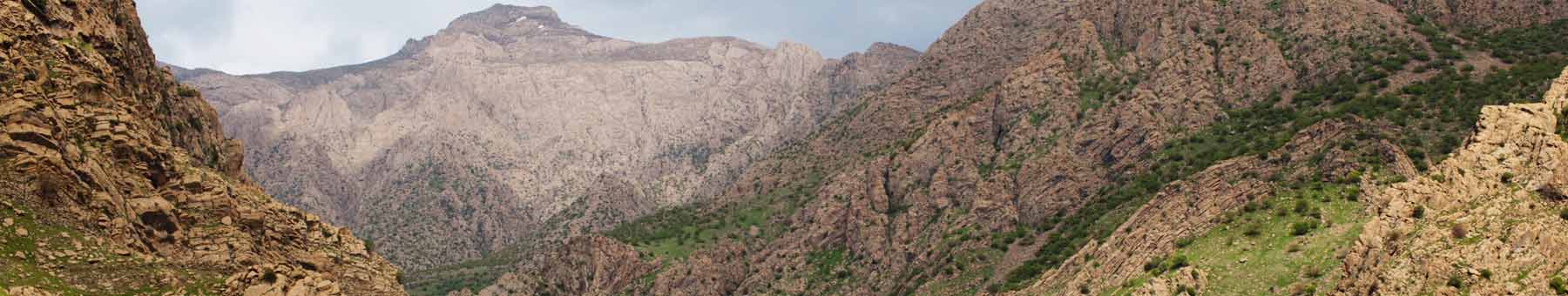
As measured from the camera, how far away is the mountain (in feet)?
122

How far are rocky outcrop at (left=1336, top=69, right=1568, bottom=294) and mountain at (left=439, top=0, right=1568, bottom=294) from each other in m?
0.09

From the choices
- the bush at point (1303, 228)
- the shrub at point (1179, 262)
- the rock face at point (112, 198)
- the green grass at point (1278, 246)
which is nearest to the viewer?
the rock face at point (112, 198)

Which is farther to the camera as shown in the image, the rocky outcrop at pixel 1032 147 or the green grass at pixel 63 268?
the rocky outcrop at pixel 1032 147

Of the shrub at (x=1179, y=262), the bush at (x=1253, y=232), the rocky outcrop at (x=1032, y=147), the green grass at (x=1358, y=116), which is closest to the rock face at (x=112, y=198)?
the shrub at (x=1179, y=262)

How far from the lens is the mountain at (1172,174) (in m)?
37.1

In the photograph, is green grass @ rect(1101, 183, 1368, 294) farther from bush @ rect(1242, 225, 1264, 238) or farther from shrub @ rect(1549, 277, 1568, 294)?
shrub @ rect(1549, 277, 1568, 294)

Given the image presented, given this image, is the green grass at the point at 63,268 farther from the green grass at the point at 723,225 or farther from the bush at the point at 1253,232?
the green grass at the point at 723,225

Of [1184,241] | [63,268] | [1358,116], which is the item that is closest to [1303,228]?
[1184,241]

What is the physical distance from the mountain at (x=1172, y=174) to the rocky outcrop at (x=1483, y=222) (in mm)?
88

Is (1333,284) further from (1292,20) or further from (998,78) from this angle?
(998,78)

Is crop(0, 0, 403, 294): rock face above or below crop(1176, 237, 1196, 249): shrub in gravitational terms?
above

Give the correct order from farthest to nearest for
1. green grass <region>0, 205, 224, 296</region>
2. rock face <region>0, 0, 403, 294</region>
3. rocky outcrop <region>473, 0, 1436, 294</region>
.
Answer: rocky outcrop <region>473, 0, 1436, 294</region>
rock face <region>0, 0, 403, 294</region>
green grass <region>0, 205, 224, 296</region>

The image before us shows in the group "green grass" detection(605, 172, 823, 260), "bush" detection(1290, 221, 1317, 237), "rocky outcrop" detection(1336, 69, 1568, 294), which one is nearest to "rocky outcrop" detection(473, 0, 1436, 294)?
"green grass" detection(605, 172, 823, 260)

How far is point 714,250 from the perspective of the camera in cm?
11569
